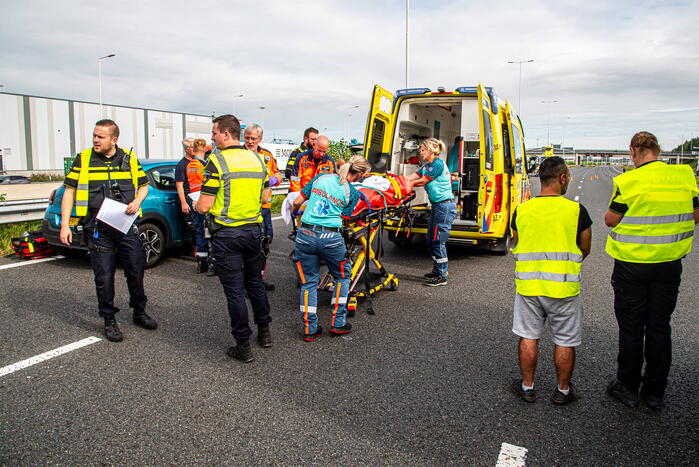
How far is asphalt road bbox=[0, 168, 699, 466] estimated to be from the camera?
278 centimetres

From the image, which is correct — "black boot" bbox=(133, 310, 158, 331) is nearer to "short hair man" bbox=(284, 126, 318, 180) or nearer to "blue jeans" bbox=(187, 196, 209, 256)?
"blue jeans" bbox=(187, 196, 209, 256)

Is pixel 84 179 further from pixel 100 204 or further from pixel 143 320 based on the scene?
pixel 143 320

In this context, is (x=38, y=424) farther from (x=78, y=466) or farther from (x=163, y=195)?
(x=163, y=195)

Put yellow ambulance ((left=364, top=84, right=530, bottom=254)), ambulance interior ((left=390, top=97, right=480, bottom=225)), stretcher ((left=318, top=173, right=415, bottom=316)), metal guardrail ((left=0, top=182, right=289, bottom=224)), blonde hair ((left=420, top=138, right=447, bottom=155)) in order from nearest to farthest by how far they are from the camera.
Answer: stretcher ((left=318, top=173, right=415, bottom=316))
blonde hair ((left=420, top=138, right=447, bottom=155))
yellow ambulance ((left=364, top=84, right=530, bottom=254))
ambulance interior ((left=390, top=97, right=480, bottom=225))
metal guardrail ((left=0, top=182, right=289, bottom=224))

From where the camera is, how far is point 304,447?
110 inches

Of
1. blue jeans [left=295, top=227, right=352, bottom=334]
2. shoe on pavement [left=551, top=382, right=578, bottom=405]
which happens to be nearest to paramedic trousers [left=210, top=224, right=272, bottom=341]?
blue jeans [left=295, top=227, right=352, bottom=334]

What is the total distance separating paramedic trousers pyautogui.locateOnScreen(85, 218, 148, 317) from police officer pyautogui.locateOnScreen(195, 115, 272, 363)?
1061mm

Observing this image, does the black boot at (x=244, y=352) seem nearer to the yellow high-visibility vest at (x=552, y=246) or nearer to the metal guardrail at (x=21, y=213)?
the yellow high-visibility vest at (x=552, y=246)

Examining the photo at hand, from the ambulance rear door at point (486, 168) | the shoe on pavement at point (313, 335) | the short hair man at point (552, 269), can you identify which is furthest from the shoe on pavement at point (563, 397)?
the ambulance rear door at point (486, 168)

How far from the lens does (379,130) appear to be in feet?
25.4

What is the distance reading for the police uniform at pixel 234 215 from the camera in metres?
3.81

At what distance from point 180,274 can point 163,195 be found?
4.23 ft

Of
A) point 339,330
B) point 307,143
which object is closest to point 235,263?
point 339,330

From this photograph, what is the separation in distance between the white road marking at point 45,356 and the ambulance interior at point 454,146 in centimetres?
505
